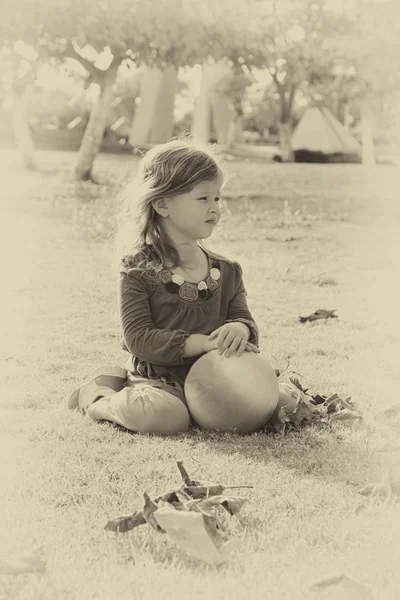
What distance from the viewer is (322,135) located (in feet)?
116

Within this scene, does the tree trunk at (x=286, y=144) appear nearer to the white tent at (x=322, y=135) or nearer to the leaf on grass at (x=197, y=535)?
the white tent at (x=322, y=135)

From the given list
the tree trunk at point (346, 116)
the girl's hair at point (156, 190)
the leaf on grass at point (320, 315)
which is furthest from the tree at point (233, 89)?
the girl's hair at point (156, 190)

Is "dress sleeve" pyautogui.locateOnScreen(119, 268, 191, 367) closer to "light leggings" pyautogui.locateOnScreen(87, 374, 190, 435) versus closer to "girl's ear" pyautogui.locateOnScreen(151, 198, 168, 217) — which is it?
"light leggings" pyautogui.locateOnScreen(87, 374, 190, 435)

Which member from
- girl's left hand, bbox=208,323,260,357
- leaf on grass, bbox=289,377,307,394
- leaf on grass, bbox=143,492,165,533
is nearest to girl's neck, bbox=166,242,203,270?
girl's left hand, bbox=208,323,260,357

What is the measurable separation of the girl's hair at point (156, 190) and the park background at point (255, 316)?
726 millimetres

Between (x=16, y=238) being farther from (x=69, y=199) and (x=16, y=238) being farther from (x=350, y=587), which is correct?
(x=350, y=587)

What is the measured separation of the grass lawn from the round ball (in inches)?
4.1

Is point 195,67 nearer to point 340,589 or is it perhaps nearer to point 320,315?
point 320,315

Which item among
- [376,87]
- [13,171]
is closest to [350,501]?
[13,171]

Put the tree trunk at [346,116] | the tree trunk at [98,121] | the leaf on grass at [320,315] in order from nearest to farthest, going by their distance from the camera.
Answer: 1. the leaf on grass at [320,315]
2. the tree trunk at [98,121]
3. the tree trunk at [346,116]

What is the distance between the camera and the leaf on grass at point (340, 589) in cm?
262

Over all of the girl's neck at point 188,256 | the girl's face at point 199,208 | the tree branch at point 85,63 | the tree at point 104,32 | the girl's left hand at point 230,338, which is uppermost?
the tree at point 104,32

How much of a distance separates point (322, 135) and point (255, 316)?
29.0m

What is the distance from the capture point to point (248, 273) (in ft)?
30.0
